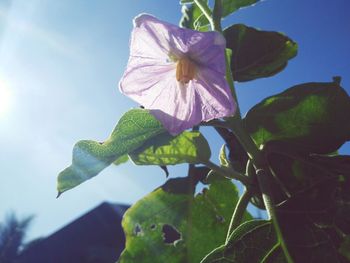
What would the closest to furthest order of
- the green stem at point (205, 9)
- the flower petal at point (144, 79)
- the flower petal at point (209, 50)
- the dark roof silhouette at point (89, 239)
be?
the flower petal at point (209, 50) < the green stem at point (205, 9) < the flower petal at point (144, 79) < the dark roof silhouette at point (89, 239)

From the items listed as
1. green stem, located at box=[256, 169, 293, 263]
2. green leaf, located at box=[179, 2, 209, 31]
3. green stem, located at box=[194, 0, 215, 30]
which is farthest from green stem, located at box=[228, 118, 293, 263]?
green leaf, located at box=[179, 2, 209, 31]

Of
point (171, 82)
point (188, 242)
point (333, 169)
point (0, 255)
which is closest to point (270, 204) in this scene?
point (333, 169)

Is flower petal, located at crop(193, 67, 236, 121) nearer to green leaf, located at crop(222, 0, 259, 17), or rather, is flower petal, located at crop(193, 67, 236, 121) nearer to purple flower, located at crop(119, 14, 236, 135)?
purple flower, located at crop(119, 14, 236, 135)

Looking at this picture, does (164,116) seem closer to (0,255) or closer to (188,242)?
(188,242)

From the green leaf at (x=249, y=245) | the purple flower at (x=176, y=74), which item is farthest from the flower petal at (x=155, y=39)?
the green leaf at (x=249, y=245)

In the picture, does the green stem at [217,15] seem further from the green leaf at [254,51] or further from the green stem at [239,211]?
the green stem at [239,211]

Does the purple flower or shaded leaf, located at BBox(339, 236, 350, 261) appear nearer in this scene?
shaded leaf, located at BBox(339, 236, 350, 261)

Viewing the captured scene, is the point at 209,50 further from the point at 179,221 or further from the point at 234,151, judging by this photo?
the point at 179,221

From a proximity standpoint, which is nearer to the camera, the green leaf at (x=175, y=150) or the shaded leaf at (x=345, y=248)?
the shaded leaf at (x=345, y=248)
